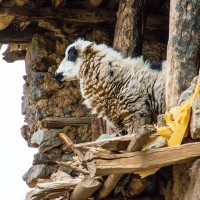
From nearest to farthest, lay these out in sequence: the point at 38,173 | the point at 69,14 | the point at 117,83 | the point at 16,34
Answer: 1. the point at 117,83
2. the point at 38,173
3. the point at 69,14
4. the point at 16,34

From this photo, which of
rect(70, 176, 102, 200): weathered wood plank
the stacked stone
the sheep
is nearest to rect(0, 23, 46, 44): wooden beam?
the stacked stone

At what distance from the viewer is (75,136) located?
4.81 meters

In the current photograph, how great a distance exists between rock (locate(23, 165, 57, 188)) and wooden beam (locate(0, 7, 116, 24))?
137 cm

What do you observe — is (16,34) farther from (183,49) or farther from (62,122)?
(183,49)

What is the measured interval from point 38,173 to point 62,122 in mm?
529

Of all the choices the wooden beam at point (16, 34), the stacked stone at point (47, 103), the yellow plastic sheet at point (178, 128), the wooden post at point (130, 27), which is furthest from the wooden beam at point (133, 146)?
the wooden beam at point (16, 34)

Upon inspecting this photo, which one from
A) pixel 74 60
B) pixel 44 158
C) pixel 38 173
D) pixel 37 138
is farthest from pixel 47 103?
pixel 74 60

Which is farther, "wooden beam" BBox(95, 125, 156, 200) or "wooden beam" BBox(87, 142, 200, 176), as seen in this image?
"wooden beam" BBox(87, 142, 200, 176)

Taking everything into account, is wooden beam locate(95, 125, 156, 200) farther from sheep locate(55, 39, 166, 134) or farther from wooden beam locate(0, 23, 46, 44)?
wooden beam locate(0, 23, 46, 44)

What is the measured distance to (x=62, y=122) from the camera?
187 inches

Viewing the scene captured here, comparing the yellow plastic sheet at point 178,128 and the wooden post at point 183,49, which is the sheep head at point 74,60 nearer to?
the wooden post at point 183,49

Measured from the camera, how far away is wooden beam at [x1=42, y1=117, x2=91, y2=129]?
15.5 ft

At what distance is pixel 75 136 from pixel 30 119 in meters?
0.48

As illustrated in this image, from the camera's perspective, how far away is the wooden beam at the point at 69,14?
15.1 ft
